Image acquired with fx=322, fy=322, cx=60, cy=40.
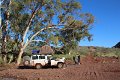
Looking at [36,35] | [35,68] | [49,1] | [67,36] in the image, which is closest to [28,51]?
[36,35]

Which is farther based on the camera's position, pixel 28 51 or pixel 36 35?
pixel 28 51

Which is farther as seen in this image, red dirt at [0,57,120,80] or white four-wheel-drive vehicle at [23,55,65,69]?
white four-wheel-drive vehicle at [23,55,65,69]

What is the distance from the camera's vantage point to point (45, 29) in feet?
173

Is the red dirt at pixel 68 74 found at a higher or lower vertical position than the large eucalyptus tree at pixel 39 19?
lower

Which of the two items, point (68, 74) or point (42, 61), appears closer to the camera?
point (68, 74)

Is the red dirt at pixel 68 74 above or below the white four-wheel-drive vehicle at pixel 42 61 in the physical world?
below

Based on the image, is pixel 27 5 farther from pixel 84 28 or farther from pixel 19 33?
pixel 84 28

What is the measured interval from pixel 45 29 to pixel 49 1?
20.4 ft

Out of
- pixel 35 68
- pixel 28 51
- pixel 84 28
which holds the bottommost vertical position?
pixel 35 68

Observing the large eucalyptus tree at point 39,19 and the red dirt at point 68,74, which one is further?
the large eucalyptus tree at point 39,19

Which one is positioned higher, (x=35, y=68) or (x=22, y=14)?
(x=22, y=14)

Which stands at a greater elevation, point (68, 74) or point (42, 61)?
point (42, 61)

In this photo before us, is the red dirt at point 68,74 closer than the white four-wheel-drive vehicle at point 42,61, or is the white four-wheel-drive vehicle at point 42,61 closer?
the red dirt at point 68,74

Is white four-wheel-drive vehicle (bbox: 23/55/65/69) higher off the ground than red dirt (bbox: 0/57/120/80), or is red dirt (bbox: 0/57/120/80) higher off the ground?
white four-wheel-drive vehicle (bbox: 23/55/65/69)
